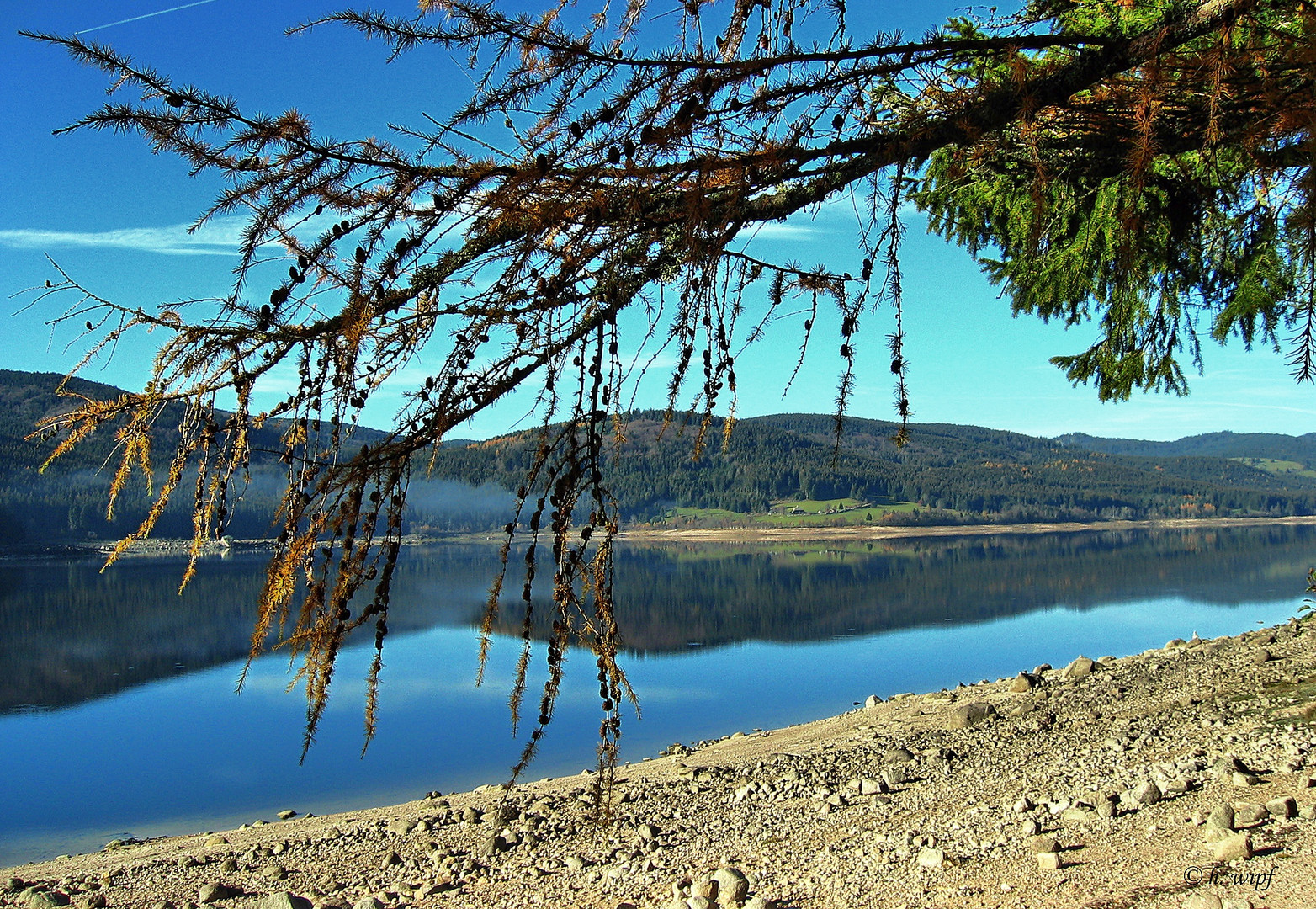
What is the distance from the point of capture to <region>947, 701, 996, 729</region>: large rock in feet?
25.5

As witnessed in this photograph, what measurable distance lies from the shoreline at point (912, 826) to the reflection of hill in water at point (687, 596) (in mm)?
18484

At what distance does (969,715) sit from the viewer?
7.91 m

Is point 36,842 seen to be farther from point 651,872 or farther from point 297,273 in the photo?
point 297,273

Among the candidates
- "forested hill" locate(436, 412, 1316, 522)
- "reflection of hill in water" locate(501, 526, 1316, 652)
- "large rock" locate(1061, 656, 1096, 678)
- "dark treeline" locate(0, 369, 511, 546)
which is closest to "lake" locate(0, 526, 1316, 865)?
"reflection of hill in water" locate(501, 526, 1316, 652)

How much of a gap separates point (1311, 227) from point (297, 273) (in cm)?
298

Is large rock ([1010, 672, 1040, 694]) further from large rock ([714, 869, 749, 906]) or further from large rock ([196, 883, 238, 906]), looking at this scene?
large rock ([196, 883, 238, 906])

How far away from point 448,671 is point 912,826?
20545 millimetres

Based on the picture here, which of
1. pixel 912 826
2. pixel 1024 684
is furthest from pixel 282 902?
pixel 1024 684

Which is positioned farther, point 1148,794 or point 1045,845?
point 1148,794

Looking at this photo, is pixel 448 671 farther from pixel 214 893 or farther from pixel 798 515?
pixel 798 515

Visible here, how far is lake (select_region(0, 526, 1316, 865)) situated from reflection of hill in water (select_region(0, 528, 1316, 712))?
235 millimetres

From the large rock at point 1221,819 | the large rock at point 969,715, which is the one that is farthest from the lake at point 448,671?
the large rock at point 1221,819

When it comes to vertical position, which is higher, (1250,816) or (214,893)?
(1250,816)

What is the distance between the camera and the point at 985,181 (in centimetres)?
661
